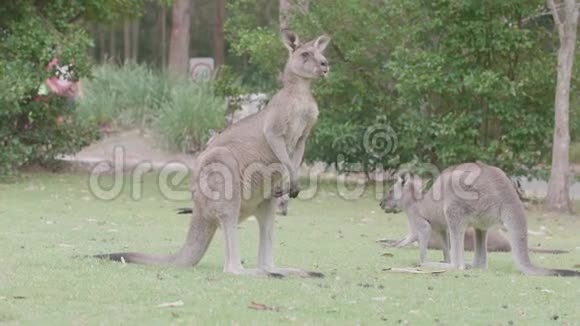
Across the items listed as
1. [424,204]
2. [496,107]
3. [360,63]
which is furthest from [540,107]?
[424,204]

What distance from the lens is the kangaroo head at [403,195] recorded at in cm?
1024

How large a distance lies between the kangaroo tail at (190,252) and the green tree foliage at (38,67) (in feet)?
24.6

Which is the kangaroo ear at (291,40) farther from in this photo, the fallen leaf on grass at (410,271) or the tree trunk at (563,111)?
the tree trunk at (563,111)

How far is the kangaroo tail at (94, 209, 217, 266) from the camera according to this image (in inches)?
308

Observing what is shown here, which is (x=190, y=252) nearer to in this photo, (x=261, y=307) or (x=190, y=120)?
(x=261, y=307)

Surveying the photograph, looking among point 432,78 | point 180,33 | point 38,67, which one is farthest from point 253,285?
point 180,33

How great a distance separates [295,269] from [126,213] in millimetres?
5051

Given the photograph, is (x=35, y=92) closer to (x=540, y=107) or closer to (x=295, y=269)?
(x=540, y=107)

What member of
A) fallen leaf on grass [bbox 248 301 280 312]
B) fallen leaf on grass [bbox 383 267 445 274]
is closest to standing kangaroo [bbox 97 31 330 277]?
fallen leaf on grass [bbox 383 267 445 274]

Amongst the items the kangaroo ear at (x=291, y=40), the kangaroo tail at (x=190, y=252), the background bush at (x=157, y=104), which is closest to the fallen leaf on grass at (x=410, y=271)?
the kangaroo tail at (x=190, y=252)

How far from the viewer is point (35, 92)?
637 inches

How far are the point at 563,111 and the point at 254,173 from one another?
274 inches

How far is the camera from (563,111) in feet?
44.9

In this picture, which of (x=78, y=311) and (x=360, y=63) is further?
(x=360, y=63)
